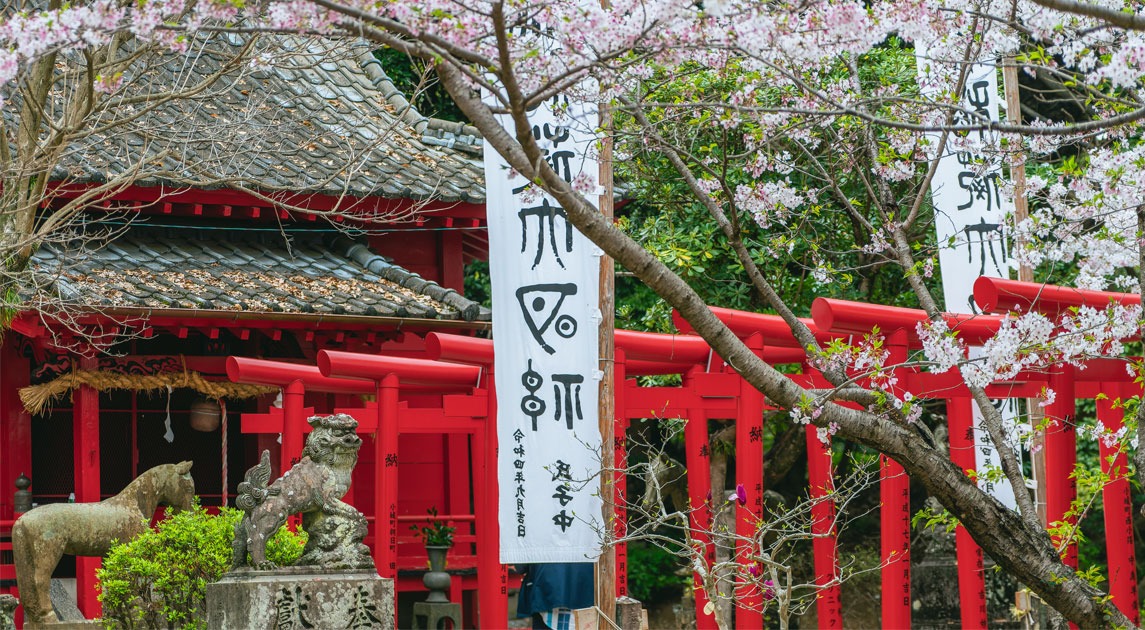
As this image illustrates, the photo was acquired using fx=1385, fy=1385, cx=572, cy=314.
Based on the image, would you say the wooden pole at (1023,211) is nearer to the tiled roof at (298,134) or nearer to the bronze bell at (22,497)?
the tiled roof at (298,134)

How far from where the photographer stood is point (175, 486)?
11469 mm

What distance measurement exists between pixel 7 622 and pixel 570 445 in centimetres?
456

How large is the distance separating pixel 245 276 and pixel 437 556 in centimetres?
322

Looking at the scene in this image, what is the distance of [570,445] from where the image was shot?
944 centimetres

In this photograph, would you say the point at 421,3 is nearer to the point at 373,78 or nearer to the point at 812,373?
the point at 812,373

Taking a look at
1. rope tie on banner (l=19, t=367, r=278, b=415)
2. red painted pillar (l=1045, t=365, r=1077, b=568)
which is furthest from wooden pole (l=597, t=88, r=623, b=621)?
rope tie on banner (l=19, t=367, r=278, b=415)

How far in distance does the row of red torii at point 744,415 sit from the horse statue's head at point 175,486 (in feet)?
2.70

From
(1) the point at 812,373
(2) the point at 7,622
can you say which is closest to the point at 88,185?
(2) the point at 7,622

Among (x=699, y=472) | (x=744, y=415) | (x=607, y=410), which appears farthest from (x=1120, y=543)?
(x=607, y=410)

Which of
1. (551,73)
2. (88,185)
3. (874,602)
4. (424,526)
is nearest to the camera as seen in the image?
(551,73)

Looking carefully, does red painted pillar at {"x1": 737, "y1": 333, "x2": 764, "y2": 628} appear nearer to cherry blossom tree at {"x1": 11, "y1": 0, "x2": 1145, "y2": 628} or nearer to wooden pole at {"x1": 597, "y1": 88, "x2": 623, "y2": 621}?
wooden pole at {"x1": 597, "y1": 88, "x2": 623, "y2": 621}

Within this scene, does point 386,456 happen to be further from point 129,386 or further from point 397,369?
point 129,386

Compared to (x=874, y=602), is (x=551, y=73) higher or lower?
higher

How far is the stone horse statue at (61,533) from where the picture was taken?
11.1 m
